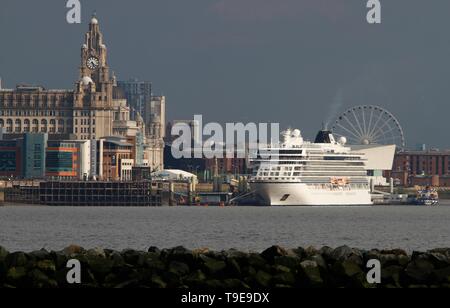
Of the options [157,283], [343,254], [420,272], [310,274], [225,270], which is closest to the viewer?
[157,283]

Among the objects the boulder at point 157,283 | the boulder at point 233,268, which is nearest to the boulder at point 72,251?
the boulder at point 157,283

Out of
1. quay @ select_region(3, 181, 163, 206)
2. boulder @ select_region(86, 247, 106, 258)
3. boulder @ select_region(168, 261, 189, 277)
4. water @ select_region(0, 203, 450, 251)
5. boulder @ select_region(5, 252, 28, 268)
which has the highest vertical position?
quay @ select_region(3, 181, 163, 206)

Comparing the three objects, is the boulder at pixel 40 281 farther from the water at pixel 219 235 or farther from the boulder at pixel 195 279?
the water at pixel 219 235

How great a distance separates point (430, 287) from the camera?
36.3 metres

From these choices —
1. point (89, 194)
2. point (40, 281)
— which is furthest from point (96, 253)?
point (89, 194)

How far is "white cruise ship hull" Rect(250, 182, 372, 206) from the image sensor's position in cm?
16138

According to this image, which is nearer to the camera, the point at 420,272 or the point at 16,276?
the point at 16,276

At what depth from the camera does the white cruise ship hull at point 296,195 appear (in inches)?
6353

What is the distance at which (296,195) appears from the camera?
161 m

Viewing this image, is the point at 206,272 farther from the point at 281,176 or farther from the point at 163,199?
the point at 163,199

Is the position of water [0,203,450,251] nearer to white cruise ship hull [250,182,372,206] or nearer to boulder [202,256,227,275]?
boulder [202,256,227,275]

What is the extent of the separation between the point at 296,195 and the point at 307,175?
146 inches

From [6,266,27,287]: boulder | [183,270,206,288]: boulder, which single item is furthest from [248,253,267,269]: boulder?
[6,266,27,287]: boulder

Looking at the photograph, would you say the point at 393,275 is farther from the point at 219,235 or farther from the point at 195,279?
the point at 219,235
